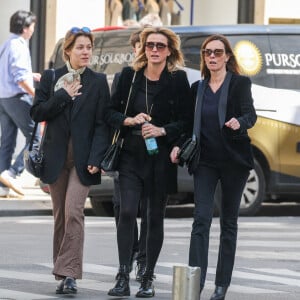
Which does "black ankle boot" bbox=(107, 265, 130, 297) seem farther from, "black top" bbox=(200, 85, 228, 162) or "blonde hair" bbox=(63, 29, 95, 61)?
"blonde hair" bbox=(63, 29, 95, 61)

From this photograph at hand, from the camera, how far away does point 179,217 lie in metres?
17.2

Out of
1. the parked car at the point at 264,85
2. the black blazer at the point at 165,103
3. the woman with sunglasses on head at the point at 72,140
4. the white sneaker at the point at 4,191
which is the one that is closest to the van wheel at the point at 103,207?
the parked car at the point at 264,85

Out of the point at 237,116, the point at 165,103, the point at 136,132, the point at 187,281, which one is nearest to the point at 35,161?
the point at 136,132

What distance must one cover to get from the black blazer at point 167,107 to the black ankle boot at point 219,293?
725 mm

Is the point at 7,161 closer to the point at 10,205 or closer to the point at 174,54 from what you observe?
the point at 10,205

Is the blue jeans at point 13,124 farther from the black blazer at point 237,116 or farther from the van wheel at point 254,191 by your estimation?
the black blazer at point 237,116

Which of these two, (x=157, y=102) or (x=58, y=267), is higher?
(x=157, y=102)

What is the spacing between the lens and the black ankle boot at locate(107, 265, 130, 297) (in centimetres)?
985

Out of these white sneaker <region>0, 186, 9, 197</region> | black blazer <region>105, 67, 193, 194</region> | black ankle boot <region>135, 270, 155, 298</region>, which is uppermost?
black blazer <region>105, 67, 193, 194</region>

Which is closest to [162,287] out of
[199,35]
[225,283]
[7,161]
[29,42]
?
[225,283]

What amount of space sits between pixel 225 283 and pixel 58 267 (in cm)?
114

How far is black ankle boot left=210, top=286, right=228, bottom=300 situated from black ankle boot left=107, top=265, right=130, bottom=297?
1.94 feet

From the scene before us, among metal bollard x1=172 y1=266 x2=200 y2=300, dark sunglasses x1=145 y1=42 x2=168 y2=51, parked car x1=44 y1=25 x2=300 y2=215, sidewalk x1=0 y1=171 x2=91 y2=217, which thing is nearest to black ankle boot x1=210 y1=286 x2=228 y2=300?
dark sunglasses x1=145 y1=42 x2=168 y2=51

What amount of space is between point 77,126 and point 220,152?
1.03 m
